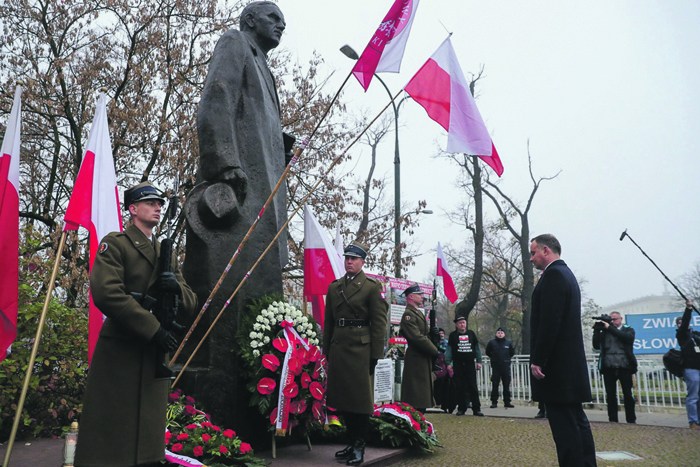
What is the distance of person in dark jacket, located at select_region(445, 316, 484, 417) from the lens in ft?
39.1

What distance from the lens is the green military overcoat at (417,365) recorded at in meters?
7.94

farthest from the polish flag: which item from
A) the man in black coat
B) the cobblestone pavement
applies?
the man in black coat

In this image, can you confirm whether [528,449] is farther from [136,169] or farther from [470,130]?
[136,169]

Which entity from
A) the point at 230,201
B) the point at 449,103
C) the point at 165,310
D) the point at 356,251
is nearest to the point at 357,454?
the point at 356,251

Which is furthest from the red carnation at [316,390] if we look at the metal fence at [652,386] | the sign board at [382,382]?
the metal fence at [652,386]

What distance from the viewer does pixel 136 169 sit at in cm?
1412

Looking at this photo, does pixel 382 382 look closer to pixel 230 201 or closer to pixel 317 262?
pixel 317 262

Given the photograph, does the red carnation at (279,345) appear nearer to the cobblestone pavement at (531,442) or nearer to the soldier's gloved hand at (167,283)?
the cobblestone pavement at (531,442)

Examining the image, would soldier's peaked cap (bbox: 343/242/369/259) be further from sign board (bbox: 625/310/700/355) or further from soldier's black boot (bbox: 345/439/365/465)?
sign board (bbox: 625/310/700/355)

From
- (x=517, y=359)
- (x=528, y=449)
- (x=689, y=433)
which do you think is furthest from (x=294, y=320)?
(x=517, y=359)

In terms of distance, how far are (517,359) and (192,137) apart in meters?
9.64

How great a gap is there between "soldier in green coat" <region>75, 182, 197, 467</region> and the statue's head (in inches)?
135

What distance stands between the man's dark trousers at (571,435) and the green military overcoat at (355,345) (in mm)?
1736

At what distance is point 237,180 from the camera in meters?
5.29
